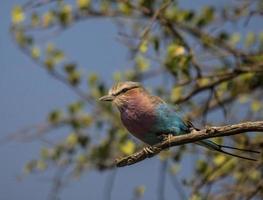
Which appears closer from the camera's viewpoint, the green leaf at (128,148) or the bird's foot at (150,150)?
the bird's foot at (150,150)

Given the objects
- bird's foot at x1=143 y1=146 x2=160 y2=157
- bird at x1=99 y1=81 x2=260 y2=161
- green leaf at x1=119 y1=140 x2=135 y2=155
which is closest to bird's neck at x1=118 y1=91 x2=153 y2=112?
bird at x1=99 y1=81 x2=260 y2=161

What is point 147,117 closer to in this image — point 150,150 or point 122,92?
point 122,92

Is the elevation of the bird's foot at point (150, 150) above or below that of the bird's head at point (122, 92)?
below

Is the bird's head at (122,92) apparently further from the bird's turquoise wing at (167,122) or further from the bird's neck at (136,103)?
the bird's turquoise wing at (167,122)

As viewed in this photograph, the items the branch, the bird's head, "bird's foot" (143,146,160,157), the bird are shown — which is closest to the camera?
the branch

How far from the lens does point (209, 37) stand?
15.1 ft

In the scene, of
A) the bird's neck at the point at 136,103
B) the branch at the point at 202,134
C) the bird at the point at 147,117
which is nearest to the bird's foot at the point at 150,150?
the branch at the point at 202,134

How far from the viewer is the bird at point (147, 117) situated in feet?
A: 9.90

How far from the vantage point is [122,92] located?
3248 mm

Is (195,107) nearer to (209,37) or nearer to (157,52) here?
(209,37)

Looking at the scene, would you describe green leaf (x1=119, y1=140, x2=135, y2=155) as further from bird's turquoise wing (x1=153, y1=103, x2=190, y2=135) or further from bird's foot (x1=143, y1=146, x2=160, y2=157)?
bird's foot (x1=143, y1=146, x2=160, y2=157)

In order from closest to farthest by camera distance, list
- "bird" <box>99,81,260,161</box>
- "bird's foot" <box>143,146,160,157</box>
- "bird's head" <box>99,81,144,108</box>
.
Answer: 1. "bird's foot" <box>143,146,160,157</box>
2. "bird" <box>99,81,260,161</box>
3. "bird's head" <box>99,81,144,108</box>

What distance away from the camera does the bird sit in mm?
3018

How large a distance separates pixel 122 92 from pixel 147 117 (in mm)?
248
